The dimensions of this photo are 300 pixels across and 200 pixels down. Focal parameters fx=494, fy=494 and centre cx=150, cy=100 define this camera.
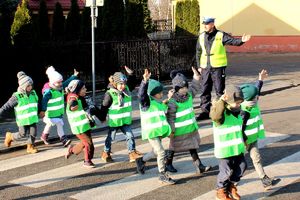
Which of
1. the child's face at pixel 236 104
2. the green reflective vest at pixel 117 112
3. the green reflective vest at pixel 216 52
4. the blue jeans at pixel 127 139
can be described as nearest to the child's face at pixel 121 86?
the green reflective vest at pixel 117 112

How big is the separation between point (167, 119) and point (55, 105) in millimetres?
2872

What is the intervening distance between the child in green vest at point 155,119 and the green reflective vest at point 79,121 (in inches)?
43.2

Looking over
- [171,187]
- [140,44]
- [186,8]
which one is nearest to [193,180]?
[171,187]

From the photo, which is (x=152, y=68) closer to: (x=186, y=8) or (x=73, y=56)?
(x=73, y=56)

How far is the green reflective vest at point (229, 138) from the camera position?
5.80m

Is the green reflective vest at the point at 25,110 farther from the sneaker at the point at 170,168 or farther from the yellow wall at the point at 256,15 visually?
the yellow wall at the point at 256,15

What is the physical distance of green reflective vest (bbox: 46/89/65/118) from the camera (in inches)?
350

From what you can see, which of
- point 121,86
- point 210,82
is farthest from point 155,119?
point 210,82

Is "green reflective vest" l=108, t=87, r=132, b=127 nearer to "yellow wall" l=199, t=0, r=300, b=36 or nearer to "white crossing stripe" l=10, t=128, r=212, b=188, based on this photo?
"white crossing stripe" l=10, t=128, r=212, b=188

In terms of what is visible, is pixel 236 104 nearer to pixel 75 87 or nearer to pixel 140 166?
pixel 140 166

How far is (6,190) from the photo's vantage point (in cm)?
666

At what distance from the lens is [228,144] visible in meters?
5.80

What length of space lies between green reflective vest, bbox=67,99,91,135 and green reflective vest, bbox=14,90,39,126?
1404 mm

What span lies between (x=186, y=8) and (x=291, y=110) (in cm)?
1915
